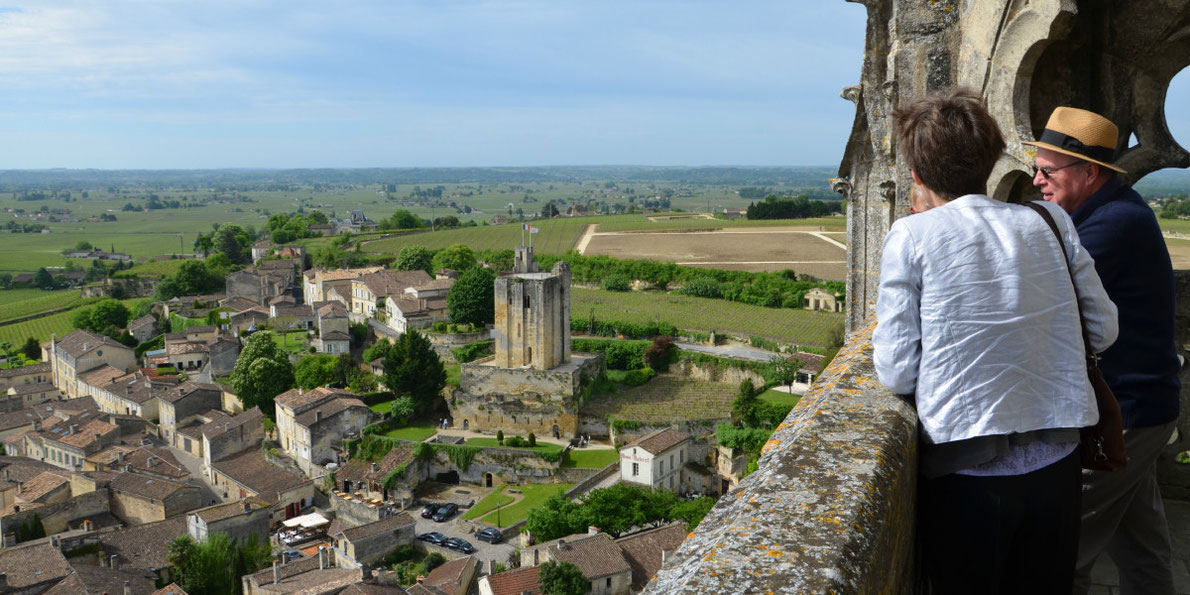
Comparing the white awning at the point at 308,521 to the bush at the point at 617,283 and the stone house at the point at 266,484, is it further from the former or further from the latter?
the bush at the point at 617,283

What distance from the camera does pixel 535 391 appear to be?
40375mm

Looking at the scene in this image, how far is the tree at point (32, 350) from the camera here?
213 feet

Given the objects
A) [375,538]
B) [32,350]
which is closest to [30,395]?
[32,350]

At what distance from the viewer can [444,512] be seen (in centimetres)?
3366

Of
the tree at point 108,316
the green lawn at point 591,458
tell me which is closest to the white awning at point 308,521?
the green lawn at point 591,458

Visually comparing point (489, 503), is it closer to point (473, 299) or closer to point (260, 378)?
point (260, 378)

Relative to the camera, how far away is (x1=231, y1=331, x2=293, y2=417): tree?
46.5 m

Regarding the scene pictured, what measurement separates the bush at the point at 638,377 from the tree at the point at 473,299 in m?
11.9

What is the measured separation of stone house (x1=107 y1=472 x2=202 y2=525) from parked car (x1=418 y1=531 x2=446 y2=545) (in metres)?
10.1

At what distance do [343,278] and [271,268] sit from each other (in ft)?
48.6

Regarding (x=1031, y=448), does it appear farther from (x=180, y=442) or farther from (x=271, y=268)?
(x=271, y=268)

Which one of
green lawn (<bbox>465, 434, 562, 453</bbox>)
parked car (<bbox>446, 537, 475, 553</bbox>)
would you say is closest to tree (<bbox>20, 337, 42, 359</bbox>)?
green lawn (<bbox>465, 434, 562, 453</bbox>)

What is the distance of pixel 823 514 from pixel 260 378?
47413 millimetres

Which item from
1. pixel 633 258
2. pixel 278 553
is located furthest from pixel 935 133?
pixel 633 258
